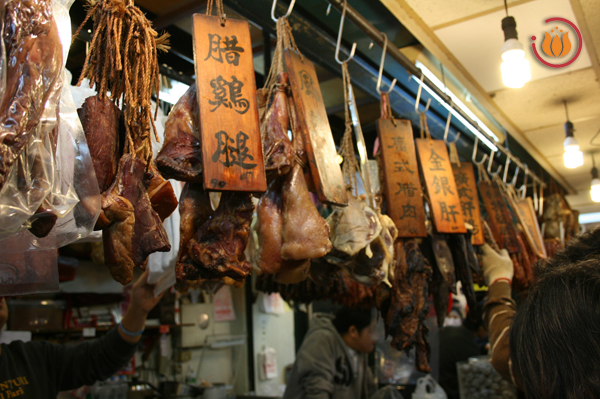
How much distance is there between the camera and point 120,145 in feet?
4.65

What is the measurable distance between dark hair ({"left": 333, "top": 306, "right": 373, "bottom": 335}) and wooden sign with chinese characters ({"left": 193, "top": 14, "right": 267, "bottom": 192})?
3102 mm

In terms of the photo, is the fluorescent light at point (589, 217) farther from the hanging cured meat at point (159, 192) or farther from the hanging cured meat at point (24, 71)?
the hanging cured meat at point (24, 71)

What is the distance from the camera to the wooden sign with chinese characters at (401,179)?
8.80 feet

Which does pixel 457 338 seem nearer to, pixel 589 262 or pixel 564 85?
pixel 564 85

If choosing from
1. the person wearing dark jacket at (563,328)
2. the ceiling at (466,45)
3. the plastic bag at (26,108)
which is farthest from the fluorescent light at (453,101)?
the plastic bag at (26,108)

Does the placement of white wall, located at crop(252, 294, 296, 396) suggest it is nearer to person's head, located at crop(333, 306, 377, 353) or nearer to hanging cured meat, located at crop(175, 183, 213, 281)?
person's head, located at crop(333, 306, 377, 353)

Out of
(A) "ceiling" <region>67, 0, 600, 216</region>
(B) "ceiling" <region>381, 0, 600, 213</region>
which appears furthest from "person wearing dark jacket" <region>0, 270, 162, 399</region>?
(B) "ceiling" <region>381, 0, 600, 213</region>

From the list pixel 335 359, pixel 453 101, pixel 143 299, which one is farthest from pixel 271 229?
pixel 335 359

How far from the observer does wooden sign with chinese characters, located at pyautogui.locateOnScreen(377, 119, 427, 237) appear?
2684mm

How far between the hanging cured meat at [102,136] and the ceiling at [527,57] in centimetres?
248

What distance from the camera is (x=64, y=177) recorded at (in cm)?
117

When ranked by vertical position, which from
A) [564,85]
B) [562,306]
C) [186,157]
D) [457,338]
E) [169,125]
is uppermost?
[564,85]

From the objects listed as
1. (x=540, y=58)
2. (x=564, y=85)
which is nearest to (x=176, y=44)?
(x=540, y=58)

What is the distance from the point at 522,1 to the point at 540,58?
889 mm
